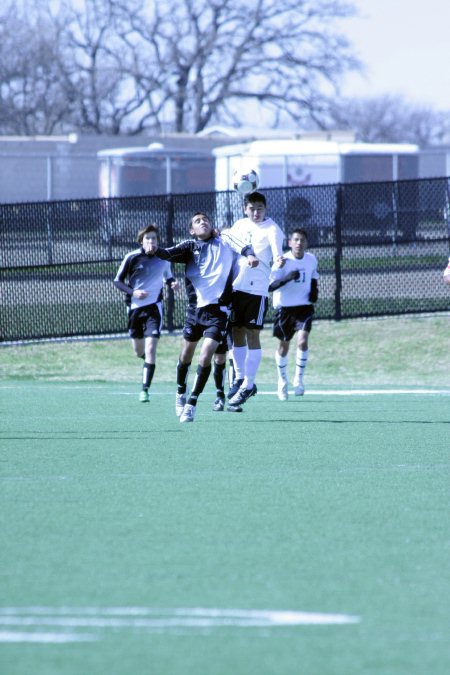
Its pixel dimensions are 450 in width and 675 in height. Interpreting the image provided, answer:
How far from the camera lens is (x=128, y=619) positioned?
17.0ft

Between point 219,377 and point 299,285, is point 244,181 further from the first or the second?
point 299,285

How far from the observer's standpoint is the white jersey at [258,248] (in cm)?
1255

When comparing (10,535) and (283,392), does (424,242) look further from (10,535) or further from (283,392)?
(10,535)

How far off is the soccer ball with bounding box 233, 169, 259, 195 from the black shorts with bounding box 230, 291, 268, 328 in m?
1.12

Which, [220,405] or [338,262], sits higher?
[338,262]

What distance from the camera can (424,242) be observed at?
70.1 feet

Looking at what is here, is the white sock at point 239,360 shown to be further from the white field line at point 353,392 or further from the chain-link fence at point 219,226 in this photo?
the chain-link fence at point 219,226

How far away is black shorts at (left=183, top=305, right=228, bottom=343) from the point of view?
11.6m

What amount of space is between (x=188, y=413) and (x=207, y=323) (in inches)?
32.7

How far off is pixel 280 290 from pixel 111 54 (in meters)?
42.9

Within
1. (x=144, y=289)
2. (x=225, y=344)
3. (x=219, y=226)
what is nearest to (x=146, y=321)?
(x=144, y=289)

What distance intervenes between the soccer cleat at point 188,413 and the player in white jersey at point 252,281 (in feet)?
3.56

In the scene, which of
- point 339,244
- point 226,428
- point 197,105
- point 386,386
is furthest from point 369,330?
point 197,105

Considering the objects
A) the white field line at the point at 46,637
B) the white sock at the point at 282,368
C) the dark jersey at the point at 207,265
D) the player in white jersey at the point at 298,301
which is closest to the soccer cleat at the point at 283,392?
the white sock at the point at 282,368
